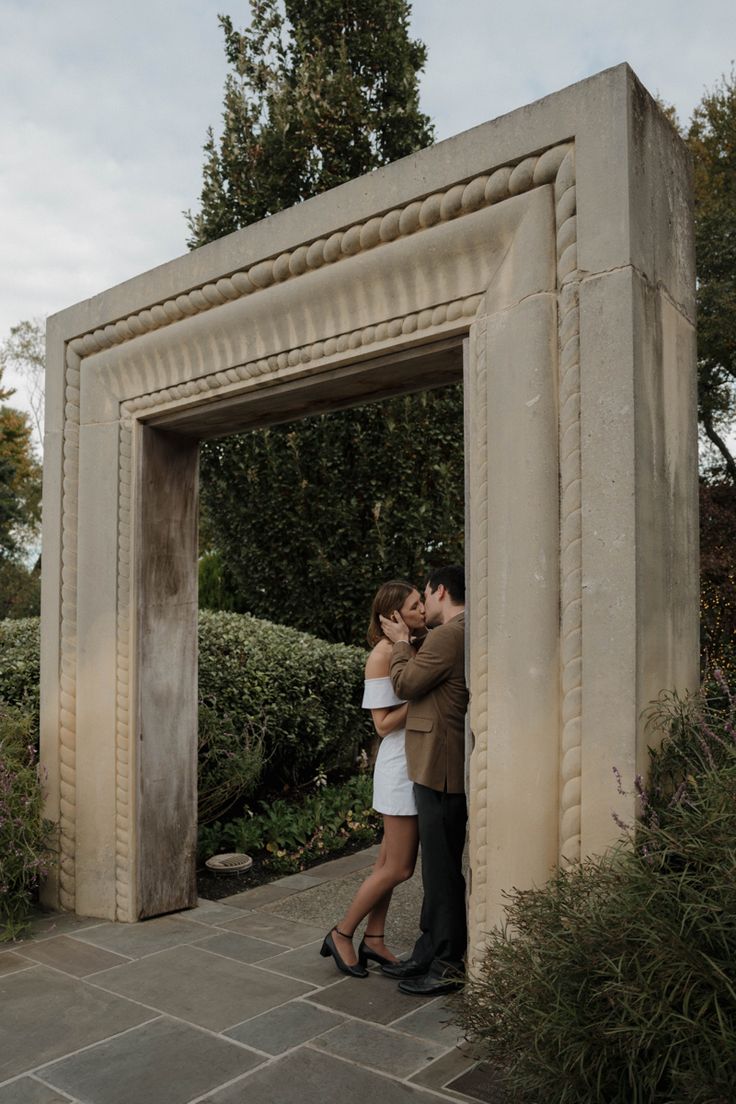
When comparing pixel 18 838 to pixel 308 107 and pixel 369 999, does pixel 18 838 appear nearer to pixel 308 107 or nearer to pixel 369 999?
pixel 369 999

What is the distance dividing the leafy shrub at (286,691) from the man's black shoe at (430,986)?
9.88 ft

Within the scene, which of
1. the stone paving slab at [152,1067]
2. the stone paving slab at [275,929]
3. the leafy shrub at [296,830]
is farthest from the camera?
the leafy shrub at [296,830]

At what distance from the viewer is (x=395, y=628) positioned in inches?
153

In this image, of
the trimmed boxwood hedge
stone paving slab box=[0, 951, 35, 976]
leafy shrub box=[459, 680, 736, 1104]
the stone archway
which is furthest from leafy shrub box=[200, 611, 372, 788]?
leafy shrub box=[459, 680, 736, 1104]

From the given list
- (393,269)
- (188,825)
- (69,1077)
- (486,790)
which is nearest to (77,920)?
(188,825)

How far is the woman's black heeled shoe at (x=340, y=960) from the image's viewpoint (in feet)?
12.4

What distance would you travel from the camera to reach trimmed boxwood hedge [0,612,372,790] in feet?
20.4

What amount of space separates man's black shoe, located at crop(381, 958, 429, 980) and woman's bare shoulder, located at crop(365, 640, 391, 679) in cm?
123

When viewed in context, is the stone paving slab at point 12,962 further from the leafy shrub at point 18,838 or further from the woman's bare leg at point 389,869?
the woman's bare leg at point 389,869

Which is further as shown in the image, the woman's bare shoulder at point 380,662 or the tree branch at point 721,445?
the tree branch at point 721,445

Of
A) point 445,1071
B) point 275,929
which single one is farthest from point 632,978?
point 275,929

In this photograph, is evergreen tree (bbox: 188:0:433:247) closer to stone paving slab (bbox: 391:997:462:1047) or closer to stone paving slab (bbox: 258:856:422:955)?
stone paving slab (bbox: 258:856:422:955)

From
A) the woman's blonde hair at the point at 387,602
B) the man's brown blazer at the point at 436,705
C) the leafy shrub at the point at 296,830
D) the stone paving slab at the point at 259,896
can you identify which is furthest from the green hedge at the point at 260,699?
the man's brown blazer at the point at 436,705

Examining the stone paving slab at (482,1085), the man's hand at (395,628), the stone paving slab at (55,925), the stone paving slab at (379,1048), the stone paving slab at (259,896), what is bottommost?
the stone paving slab at (259,896)
